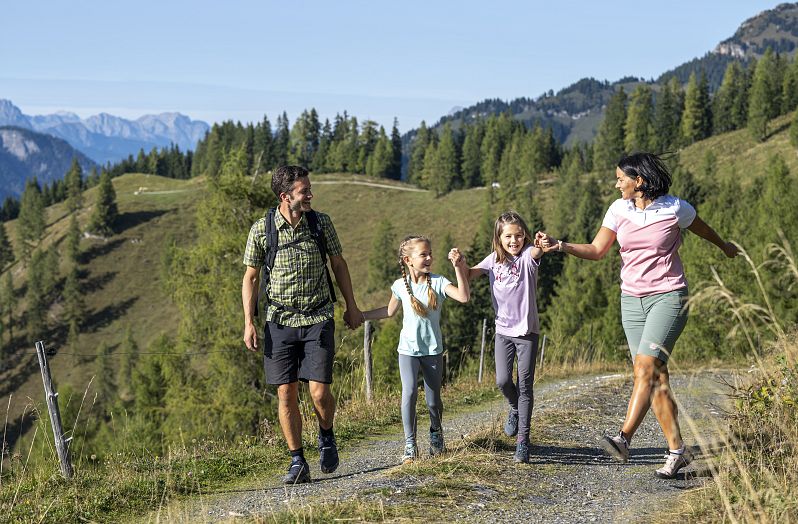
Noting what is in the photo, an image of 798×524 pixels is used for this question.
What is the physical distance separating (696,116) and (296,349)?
129m

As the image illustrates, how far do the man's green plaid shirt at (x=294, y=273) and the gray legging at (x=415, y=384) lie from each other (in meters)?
0.82

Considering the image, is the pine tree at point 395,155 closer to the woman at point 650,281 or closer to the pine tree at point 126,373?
the pine tree at point 126,373

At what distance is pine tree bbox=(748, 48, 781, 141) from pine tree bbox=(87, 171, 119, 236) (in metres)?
96.8

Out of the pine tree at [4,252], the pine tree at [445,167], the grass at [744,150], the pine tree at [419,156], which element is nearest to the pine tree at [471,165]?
the pine tree at [445,167]

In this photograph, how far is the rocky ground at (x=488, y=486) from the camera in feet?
17.0

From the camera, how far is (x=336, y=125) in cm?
16612

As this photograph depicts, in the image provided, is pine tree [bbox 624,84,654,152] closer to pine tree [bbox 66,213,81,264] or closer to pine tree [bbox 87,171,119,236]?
pine tree [bbox 87,171,119,236]

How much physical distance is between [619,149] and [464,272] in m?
123

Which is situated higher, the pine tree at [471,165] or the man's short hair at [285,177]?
the pine tree at [471,165]

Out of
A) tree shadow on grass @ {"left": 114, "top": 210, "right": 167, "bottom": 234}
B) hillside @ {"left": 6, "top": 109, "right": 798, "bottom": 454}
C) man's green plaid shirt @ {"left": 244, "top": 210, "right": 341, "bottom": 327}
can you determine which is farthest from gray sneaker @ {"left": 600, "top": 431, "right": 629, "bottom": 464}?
tree shadow on grass @ {"left": 114, "top": 210, "right": 167, "bottom": 234}

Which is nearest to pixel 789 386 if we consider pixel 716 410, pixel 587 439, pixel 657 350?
pixel 657 350

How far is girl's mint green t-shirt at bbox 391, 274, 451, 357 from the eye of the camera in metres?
6.69

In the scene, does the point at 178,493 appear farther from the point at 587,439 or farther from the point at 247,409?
the point at 247,409

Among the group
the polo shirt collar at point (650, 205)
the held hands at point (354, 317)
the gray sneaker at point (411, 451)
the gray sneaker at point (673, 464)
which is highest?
the polo shirt collar at point (650, 205)
